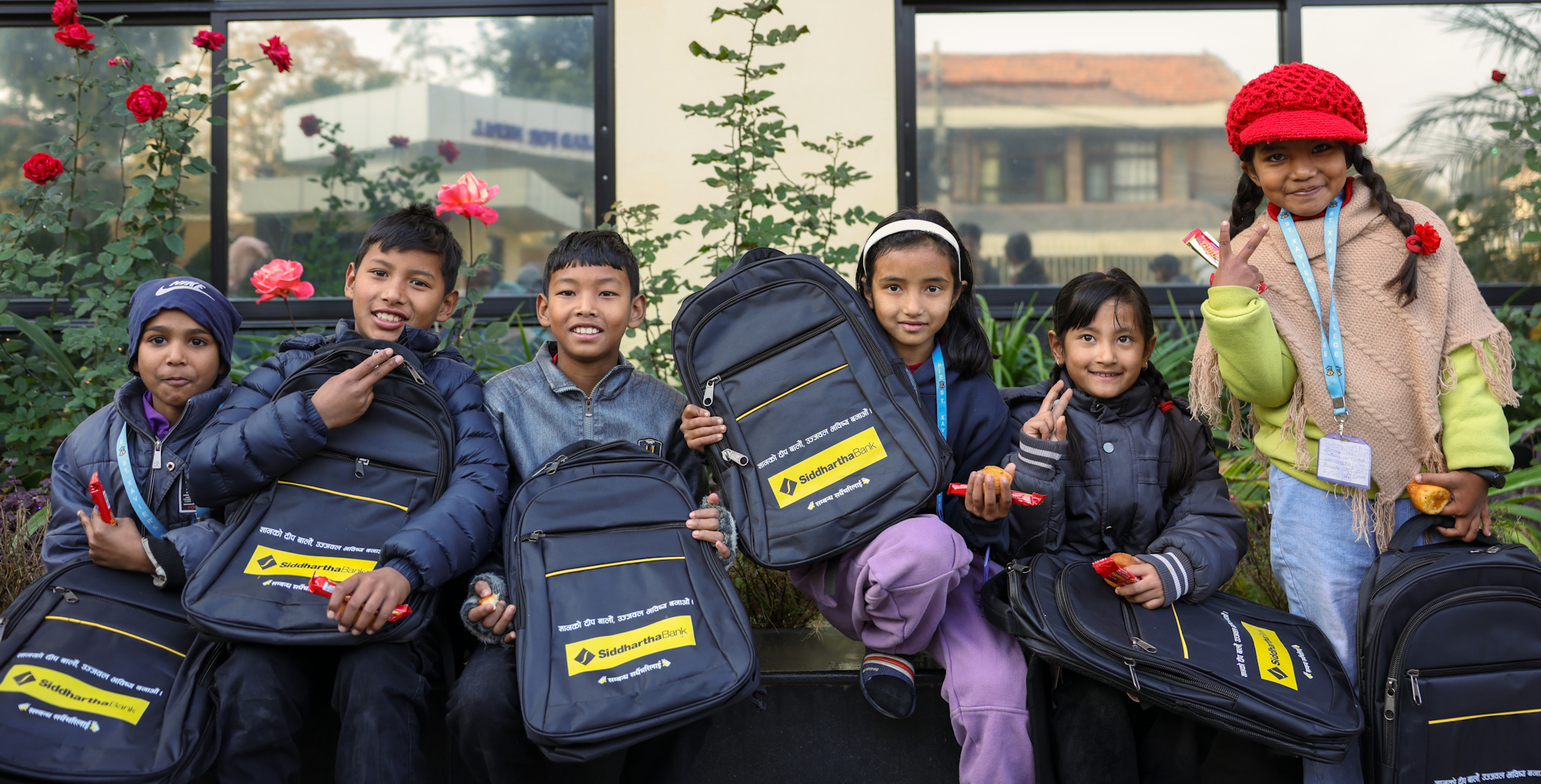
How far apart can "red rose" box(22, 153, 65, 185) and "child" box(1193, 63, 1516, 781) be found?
393 cm

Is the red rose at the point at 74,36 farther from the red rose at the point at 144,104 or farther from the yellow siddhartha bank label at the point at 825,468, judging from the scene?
the yellow siddhartha bank label at the point at 825,468

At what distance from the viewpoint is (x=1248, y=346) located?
2381mm

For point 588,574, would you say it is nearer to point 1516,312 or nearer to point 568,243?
point 568,243

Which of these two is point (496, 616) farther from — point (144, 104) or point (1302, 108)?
point (144, 104)

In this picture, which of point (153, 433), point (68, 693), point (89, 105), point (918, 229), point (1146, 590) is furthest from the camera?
point (89, 105)

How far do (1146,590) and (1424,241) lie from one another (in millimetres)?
1122

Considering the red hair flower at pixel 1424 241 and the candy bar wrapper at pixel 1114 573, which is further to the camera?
the red hair flower at pixel 1424 241

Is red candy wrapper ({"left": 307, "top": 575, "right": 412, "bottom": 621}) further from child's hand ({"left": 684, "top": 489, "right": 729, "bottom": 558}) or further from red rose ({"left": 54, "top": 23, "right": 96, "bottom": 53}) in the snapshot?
Answer: red rose ({"left": 54, "top": 23, "right": 96, "bottom": 53})

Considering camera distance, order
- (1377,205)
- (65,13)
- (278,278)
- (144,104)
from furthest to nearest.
A: (65,13) → (144,104) → (278,278) → (1377,205)

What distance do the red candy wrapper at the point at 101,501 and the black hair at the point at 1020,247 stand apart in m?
3.93

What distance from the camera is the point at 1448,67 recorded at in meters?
4.93

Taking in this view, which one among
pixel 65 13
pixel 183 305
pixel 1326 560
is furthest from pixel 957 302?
pixel 65 13

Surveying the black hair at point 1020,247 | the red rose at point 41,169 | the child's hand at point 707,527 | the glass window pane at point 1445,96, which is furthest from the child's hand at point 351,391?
the glass window pane at point 1445,96

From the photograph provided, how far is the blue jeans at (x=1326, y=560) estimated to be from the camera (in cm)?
240
